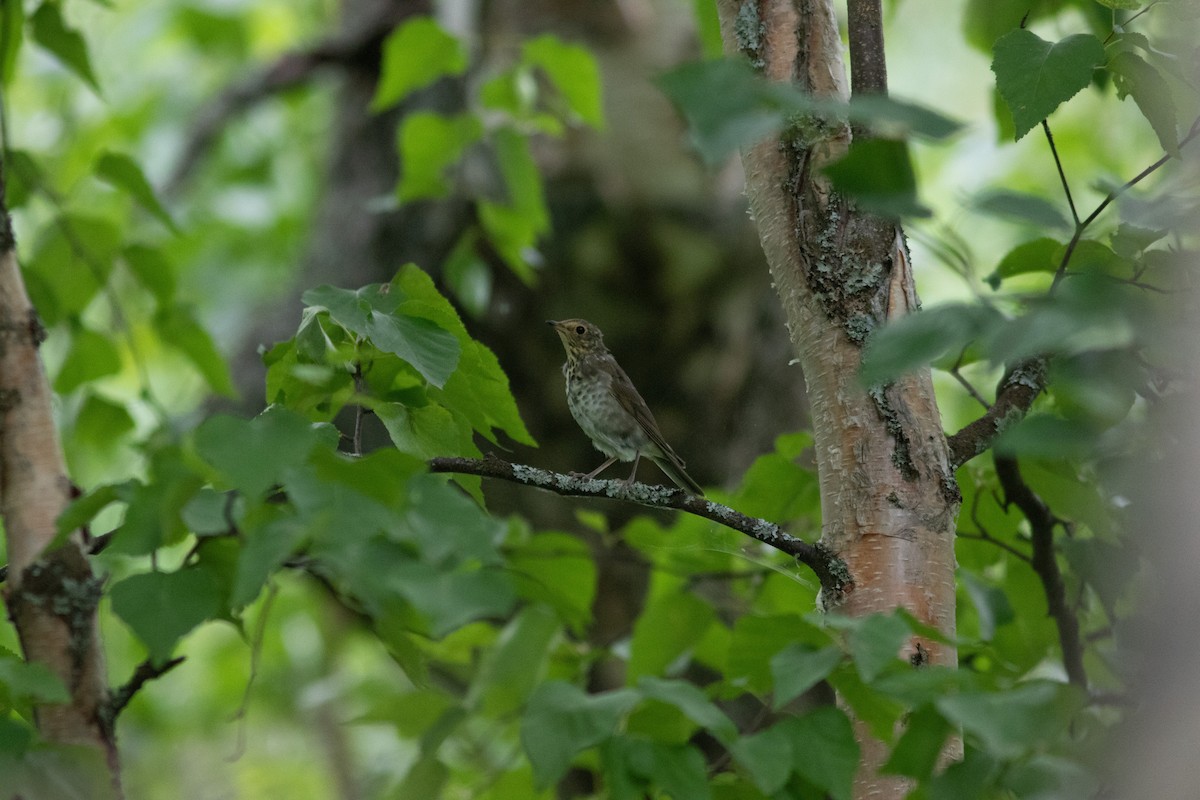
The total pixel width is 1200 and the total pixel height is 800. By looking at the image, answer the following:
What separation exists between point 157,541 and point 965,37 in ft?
7.36

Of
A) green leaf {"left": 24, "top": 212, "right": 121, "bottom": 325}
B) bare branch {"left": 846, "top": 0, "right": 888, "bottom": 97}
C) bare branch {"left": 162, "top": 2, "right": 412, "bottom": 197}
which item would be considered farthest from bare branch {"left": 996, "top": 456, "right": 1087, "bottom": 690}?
bare branch {"left": 162, "top": 2, "right": 412, "bottom": 197}

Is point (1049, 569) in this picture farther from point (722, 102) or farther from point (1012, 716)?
point (722, 102)

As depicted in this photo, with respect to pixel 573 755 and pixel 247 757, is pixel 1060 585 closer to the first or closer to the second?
pixel 573 755

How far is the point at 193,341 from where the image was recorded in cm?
270

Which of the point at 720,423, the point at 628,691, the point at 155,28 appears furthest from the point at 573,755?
the point at 155,28

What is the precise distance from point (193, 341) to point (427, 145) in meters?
0.94

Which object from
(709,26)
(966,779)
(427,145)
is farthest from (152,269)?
(966,779)

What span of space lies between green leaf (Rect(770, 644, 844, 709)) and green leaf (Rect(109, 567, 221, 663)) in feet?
2.22

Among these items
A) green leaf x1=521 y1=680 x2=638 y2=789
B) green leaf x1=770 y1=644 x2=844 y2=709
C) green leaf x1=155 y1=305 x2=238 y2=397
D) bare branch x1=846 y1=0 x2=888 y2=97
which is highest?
bare branch x1=846 y1=0 x2=888 y2=97

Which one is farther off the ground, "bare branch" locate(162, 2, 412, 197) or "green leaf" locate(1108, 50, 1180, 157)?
"green leaf" locate(1108, 50, 1180, 157)

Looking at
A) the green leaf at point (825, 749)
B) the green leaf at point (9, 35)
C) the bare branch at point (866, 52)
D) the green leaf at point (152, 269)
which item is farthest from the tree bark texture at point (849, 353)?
the green leaf at point (9, 35)

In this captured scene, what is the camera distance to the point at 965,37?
267 cm

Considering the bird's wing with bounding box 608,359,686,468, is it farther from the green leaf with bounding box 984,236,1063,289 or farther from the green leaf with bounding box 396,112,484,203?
the green leaf with bounding box 984,236,1063,289

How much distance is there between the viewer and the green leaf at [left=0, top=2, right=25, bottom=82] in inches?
98.4
